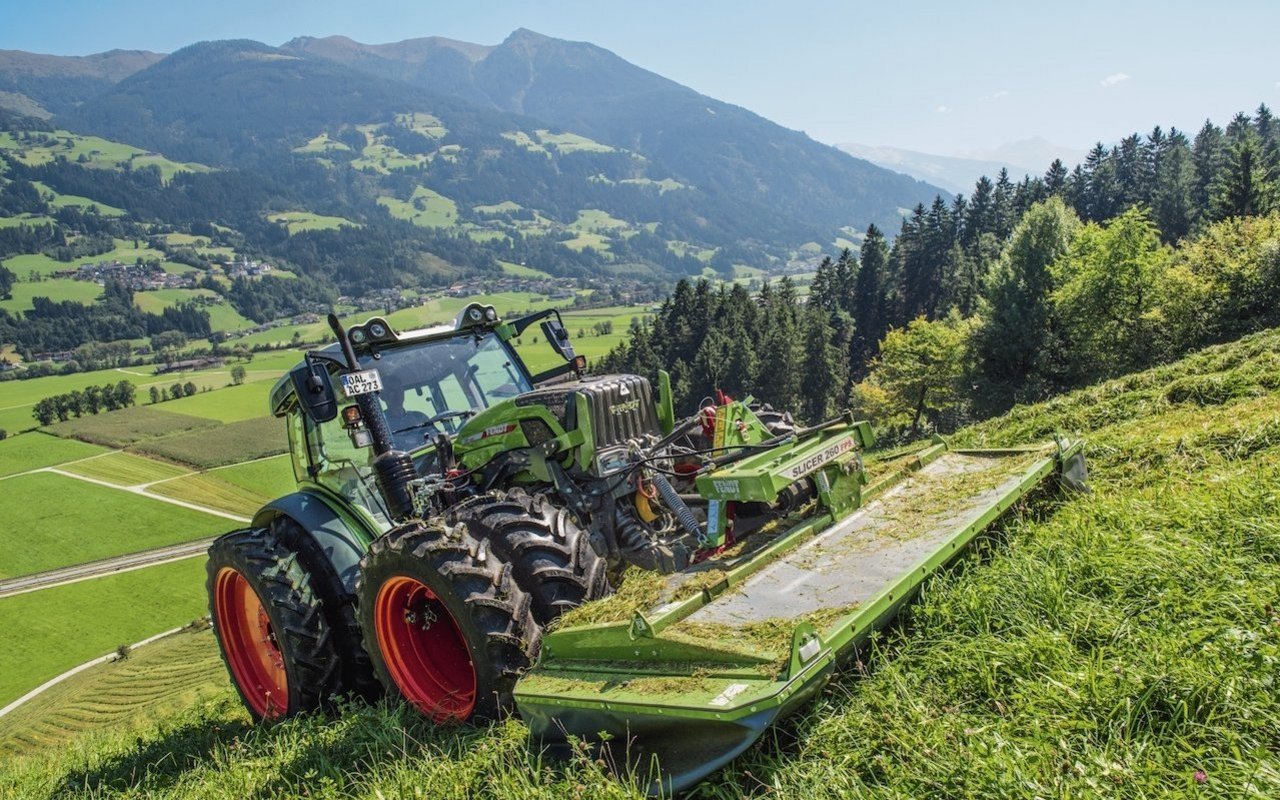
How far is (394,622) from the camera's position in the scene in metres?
5.33

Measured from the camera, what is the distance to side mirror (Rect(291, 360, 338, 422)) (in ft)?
21.1

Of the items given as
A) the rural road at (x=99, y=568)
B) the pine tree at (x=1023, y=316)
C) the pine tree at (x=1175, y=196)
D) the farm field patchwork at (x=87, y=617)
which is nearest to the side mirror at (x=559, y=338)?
the pine tree at (x=1023, y=316)

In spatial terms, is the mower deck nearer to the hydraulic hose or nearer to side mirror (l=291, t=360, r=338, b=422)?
the hydraulic hose

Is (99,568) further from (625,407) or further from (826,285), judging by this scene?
(826,285)

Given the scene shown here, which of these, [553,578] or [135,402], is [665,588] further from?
[135,402]

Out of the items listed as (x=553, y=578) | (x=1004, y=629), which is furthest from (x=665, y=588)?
(x=1004, y=629)

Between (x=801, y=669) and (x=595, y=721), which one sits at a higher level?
(x=801, y=669)

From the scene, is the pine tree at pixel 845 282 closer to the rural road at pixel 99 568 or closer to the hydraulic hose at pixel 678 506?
the rural road at pixel 99 568

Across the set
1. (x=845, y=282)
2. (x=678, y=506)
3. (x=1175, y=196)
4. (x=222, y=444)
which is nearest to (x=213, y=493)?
(x=222, y=444)

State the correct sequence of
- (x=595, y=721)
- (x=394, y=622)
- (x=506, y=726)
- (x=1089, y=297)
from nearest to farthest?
(x=595, y=721) → (x=506, y=726) → (x=394, y=622) → (x=1089, y=297)

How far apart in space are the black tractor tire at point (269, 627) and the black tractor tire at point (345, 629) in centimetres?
9

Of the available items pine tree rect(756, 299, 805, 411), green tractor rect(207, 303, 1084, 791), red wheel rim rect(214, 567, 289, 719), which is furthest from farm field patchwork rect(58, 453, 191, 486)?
green tractor rect(207, 303, 1084, 791)

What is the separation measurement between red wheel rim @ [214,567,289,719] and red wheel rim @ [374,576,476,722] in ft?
8.17

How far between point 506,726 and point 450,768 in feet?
1.36
